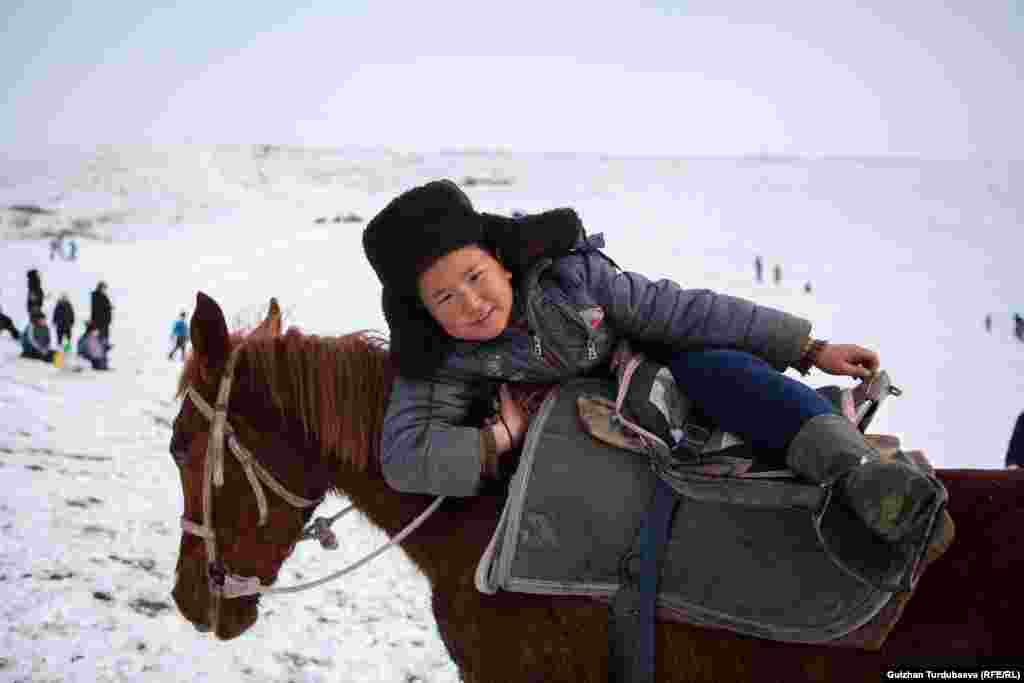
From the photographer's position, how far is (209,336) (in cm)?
207

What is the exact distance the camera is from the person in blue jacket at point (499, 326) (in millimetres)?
1950

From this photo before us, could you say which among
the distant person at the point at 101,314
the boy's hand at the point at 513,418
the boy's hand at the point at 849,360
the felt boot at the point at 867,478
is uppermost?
the boy's hand at the point at 849,360

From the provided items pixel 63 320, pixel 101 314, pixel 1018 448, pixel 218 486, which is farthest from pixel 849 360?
pixel 63 320

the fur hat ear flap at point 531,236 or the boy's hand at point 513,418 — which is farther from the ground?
the fur hat ear flap at point 531,236

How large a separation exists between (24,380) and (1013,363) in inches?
876

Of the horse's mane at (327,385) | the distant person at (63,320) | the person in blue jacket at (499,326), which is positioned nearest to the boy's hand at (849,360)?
the person in blue jacket at (499,326)

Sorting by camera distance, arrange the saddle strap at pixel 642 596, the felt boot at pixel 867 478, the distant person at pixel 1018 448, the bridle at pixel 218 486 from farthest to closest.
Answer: the distant person at pixel 1018 448, the bridle at pixel 218 486, the saddle strap at pixel 642 596, the felt boot at pixel 867 478

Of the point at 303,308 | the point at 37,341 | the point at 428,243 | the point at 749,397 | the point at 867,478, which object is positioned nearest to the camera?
the point at 867,478

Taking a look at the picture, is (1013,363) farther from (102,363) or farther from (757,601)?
(102,363)

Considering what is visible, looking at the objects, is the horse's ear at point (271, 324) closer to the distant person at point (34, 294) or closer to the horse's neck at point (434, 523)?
the horse's neck at point (434, 523)

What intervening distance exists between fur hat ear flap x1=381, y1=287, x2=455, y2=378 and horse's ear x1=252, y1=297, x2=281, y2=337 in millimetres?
459

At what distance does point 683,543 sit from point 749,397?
41 centimetres

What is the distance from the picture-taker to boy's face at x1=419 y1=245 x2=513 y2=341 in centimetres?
197

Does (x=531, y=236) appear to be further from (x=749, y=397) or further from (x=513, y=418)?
(x=749, y=397)
